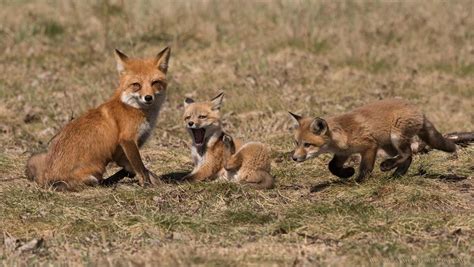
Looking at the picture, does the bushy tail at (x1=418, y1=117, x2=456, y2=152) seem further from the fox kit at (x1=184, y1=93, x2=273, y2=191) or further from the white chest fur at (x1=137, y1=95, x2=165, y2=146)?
the white chest fur at (x1=137, y1=95, x2=165, y2=146)

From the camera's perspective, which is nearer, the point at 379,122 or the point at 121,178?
the point at 379,122

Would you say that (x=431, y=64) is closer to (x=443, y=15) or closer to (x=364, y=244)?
(x=443, y=15)

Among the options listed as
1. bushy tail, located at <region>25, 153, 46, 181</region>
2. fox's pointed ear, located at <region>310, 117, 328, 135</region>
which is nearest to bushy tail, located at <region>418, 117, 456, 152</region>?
fox's pointed ear, located at <region>310, 117, 328, 135</region>

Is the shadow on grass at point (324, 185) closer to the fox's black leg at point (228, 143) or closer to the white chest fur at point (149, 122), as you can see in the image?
the fox's black leg at point (228, 143)

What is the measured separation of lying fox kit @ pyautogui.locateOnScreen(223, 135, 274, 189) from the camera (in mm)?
9250

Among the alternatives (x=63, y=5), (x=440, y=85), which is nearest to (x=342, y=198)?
(x=440, y=85)

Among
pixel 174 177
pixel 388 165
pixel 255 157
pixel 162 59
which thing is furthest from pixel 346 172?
pixel 162 59

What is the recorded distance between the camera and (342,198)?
27.7 ft

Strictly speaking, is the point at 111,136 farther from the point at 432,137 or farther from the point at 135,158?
the point at 432,137

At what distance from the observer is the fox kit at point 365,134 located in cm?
873

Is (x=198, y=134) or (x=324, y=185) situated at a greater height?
(x=198, y=134)

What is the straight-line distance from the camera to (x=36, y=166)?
9141mm

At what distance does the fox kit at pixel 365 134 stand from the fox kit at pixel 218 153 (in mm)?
653

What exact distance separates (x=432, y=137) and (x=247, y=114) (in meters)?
4.83
